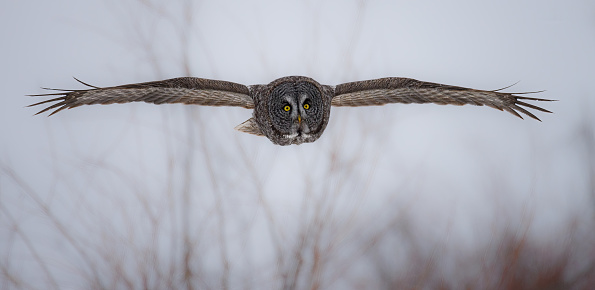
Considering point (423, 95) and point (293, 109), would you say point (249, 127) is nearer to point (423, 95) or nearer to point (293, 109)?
point (293, 109)

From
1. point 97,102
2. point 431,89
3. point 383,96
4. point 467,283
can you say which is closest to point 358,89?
point 383,96

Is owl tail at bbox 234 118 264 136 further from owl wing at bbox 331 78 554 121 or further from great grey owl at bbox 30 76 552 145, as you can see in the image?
owl wing at bbox 331 78 554 121

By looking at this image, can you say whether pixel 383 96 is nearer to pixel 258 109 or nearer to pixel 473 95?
pixel 473 95

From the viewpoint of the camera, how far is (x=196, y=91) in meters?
5.66

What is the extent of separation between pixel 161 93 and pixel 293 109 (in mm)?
1787

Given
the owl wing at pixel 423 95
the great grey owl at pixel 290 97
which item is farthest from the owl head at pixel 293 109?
the owl wing at pixel 423 95

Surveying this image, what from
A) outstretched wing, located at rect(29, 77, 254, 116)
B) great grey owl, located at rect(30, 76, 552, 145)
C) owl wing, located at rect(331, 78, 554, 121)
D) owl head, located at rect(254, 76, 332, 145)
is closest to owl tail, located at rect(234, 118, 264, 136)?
great grey owl, located at rect(30, 76, 552, 145)

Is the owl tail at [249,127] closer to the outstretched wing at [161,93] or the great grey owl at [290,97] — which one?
the great grey owl at [290,97]

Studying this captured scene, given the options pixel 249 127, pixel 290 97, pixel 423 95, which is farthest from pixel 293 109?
pixel 423 95

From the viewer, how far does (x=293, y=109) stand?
21.7 ft

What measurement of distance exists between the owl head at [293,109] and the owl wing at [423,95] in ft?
1.73

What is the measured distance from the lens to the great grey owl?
523 centimetres

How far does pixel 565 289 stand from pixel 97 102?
491 centimetres

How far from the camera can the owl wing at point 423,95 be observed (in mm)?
5395
